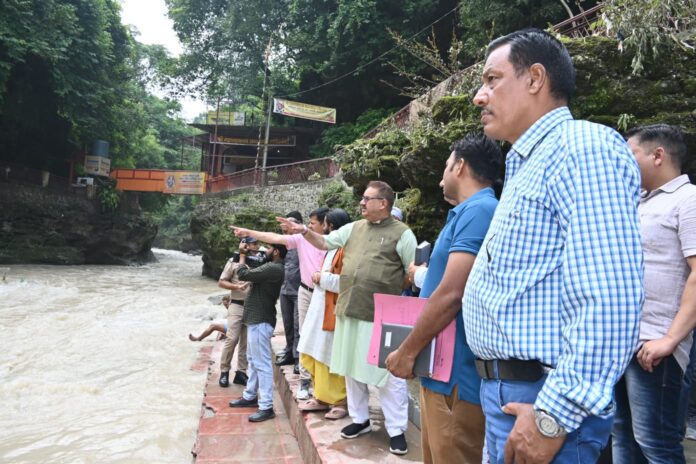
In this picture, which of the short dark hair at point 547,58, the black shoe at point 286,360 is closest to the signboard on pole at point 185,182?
the black shoe at point 286,360

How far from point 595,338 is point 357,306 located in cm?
206

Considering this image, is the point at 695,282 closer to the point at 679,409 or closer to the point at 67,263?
the point at 679,409

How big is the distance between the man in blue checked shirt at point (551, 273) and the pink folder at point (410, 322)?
38 centimetres

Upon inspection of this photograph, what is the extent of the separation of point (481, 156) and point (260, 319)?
2.77 m

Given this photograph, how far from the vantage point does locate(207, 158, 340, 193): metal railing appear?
56.8ft

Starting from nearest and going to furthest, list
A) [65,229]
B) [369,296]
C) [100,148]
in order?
[369,296], [65,229], [100,148]

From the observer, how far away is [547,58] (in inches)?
49.3

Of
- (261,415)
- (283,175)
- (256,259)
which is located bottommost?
(261,415)

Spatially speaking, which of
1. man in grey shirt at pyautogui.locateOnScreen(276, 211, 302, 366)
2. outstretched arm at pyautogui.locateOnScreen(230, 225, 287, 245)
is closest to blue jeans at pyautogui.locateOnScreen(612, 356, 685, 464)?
outstretched arm at pyautogui.locateOnScreen(230, 225, 287, 245)

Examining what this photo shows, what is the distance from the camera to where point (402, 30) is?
18.5 m

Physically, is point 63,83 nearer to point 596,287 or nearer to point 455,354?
point 455,354

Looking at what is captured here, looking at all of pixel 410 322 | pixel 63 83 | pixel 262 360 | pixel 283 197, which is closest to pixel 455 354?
pixel 410 322

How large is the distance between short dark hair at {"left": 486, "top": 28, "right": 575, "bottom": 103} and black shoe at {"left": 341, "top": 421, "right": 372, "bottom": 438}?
8.05 ft

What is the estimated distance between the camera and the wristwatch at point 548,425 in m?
1.00
